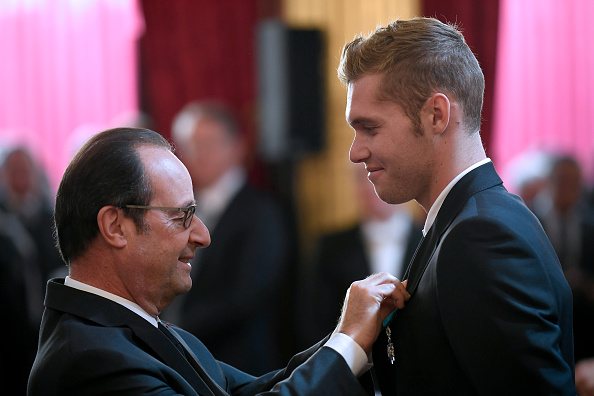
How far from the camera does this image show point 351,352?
2088 mm

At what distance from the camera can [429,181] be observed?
2057 millimetres

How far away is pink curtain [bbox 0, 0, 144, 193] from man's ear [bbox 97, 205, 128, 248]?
462 centimetres

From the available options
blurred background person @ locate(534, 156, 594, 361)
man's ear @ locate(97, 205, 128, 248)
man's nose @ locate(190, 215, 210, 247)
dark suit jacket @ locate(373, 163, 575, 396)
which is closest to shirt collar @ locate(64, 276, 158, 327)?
man's ear @ locate(97, 205, 128, 248)

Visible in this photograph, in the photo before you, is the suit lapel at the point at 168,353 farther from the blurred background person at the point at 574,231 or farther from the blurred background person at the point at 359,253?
the blurred background person at the point at 574,231

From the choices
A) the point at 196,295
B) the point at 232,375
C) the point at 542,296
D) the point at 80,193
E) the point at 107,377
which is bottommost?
the point at 196,295

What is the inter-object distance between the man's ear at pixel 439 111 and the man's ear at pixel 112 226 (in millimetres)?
826

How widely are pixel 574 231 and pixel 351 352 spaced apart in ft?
9.58

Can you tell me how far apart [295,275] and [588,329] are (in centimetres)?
230

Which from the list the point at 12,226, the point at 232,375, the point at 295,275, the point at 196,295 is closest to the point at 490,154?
the point at 295,275

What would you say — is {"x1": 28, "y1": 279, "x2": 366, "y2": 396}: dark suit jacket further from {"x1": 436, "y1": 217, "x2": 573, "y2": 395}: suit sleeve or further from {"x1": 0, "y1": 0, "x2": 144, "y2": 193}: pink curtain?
{"x1": 0, "y1": 0, "x2": 144, "y2": 193}: pink curtain

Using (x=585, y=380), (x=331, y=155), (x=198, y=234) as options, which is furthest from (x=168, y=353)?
(x=331, y=155)

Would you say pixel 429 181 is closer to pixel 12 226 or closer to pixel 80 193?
pixel 80 193

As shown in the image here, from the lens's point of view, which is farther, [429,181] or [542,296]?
[429,181]

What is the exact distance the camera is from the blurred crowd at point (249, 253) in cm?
415
